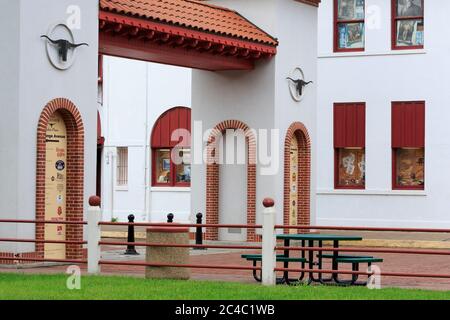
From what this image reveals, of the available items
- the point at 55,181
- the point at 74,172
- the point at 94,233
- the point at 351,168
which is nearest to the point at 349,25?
the point at 351,168

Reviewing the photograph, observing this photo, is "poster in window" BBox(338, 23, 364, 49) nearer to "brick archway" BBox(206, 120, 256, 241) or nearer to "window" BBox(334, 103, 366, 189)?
"window" BBox(334, 103, 366, 189)

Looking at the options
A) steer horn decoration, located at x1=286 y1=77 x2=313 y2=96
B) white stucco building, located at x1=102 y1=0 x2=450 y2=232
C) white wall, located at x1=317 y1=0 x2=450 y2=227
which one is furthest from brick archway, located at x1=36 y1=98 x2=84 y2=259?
white wall, located at x1=317 y1=0 x2=450 y2=227

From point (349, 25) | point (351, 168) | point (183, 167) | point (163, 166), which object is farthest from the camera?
point (163, 166)

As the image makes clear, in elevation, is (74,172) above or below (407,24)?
below

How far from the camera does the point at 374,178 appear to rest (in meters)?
37.9

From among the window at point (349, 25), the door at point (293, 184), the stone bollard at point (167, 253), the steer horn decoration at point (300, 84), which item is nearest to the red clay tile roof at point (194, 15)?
the steer horn decoration at point (300, 84)

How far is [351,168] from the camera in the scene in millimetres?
38562

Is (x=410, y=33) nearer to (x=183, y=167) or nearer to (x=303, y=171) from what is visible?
(x=303, y=171)

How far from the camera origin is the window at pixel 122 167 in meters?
41.9

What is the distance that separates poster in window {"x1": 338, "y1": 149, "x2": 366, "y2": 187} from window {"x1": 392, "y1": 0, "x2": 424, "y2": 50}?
3635 millimetres

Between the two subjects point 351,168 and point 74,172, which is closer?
point 74,172

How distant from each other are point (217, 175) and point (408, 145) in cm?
782

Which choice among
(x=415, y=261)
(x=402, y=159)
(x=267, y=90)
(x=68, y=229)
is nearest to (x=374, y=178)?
(x=402, y=159)

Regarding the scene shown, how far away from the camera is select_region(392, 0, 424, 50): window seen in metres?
37.3
